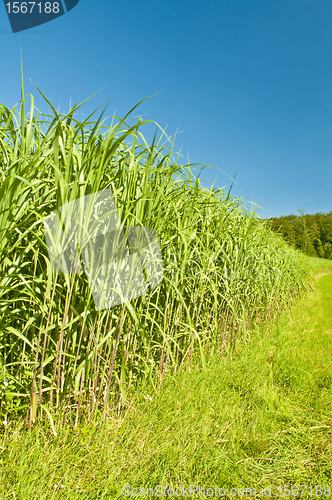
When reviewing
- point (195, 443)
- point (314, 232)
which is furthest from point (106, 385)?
point (314, 232)

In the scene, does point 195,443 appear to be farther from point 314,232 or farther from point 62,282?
point 314,232

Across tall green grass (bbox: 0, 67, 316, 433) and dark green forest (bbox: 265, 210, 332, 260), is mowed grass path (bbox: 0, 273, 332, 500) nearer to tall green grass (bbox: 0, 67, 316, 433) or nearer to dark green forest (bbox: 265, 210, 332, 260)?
tall green grass (bbox: 0, 67, 316, 433)

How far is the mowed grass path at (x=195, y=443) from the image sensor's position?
1.20m

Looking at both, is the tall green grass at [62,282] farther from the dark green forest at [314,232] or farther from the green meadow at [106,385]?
the dark green forest at [314,232]

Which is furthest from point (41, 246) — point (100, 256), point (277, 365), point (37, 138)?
point (277, 365)

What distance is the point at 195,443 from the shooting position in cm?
144

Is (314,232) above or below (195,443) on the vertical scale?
above

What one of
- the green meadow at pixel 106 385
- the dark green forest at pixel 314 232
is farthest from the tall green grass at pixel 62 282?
the dark green forest at pixel 314 232

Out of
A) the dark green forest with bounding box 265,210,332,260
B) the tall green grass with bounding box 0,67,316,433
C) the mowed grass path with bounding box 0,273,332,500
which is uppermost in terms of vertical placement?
the dark green forest with bounding box 265,210,332,260

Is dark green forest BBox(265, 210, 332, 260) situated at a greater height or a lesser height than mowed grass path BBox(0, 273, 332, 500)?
greater

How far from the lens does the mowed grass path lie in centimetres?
120

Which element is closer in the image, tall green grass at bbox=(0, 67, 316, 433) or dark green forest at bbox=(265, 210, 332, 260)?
tall green grass at bbox=(0, 67, 316, 433)

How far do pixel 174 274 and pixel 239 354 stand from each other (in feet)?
3.70

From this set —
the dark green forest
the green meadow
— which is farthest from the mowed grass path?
the dark green forest
